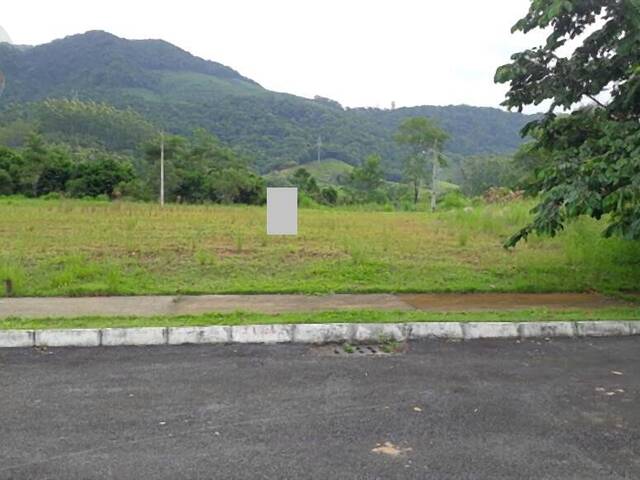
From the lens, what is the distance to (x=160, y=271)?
8.97 metres

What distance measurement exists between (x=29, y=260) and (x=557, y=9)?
27.6 ft

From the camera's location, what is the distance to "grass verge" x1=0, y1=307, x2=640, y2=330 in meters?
5.83

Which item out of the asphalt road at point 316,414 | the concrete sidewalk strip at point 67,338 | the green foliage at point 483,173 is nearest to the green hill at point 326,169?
the green foliage at point 483,173

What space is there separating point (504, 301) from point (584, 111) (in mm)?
2896

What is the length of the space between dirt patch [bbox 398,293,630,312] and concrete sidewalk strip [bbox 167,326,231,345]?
255 cm

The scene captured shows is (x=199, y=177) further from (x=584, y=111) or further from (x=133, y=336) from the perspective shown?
(x=133, y=336)

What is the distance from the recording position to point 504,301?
7.61m

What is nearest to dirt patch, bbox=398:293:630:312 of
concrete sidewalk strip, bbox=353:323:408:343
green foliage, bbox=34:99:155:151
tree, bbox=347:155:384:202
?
concrete sidewalk strip, bbox=353:323:408:343

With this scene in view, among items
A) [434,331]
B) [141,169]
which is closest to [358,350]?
[434,331]

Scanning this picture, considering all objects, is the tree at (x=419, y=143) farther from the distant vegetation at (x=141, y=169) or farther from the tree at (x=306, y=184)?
the tree at (x=306, y=184)

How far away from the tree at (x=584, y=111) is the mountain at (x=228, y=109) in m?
62.5

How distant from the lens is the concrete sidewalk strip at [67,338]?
5.43 metres

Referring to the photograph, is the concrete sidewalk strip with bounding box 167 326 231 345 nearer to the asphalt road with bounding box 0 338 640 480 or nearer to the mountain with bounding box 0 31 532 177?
the asphalt road with bounding box 0 338 640 480

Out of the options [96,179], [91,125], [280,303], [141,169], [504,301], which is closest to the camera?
[280,303]
